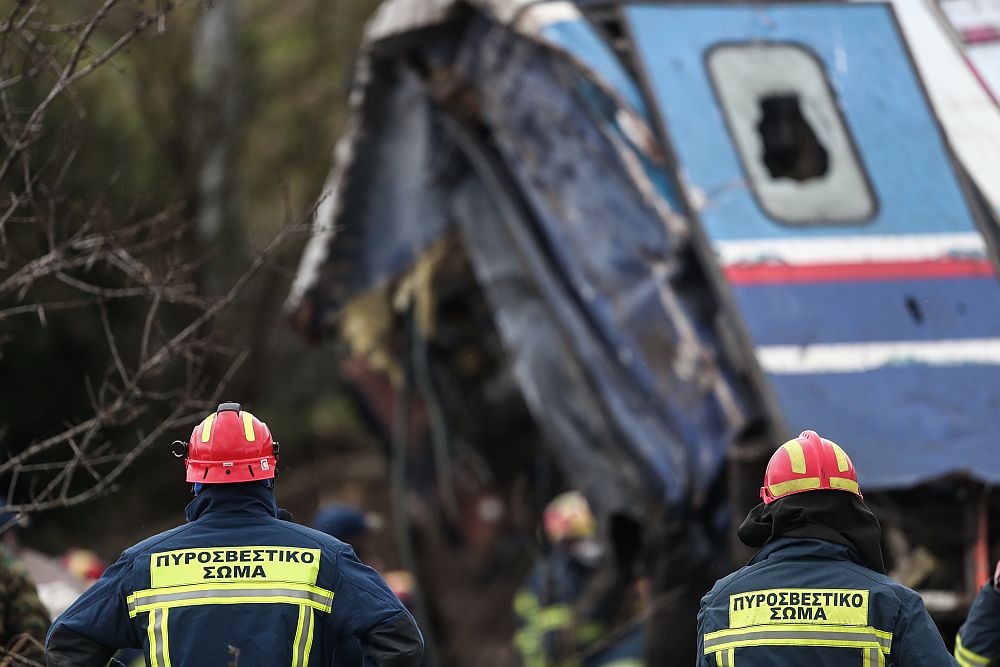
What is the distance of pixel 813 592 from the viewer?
4.13m

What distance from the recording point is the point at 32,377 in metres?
13.4

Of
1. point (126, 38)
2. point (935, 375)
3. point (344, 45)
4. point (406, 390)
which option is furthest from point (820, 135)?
point (344, 45)

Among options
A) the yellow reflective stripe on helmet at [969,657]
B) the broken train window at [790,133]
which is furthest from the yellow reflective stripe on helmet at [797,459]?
the broken train window at [790,133]

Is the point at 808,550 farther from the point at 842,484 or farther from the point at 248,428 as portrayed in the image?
the point at 248,428

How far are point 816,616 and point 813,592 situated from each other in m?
0.06

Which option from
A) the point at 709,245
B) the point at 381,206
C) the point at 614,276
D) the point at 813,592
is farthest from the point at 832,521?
the point at 381,206

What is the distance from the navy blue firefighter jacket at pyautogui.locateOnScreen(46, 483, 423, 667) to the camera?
4.24 metres

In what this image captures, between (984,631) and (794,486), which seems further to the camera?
(984,631)

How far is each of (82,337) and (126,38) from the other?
8818mm

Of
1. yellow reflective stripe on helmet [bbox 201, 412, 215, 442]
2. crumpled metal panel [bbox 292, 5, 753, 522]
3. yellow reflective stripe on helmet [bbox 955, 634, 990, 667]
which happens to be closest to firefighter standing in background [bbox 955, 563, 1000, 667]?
yellow reflective stripe on helmet [bbox 955, 634, 990, 667]

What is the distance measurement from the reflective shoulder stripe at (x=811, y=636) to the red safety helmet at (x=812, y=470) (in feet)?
1.27

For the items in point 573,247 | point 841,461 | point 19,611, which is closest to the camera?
point 841,461

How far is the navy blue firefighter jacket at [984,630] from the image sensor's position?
200 inches

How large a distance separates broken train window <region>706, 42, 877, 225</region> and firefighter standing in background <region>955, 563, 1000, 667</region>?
8.54 ft
